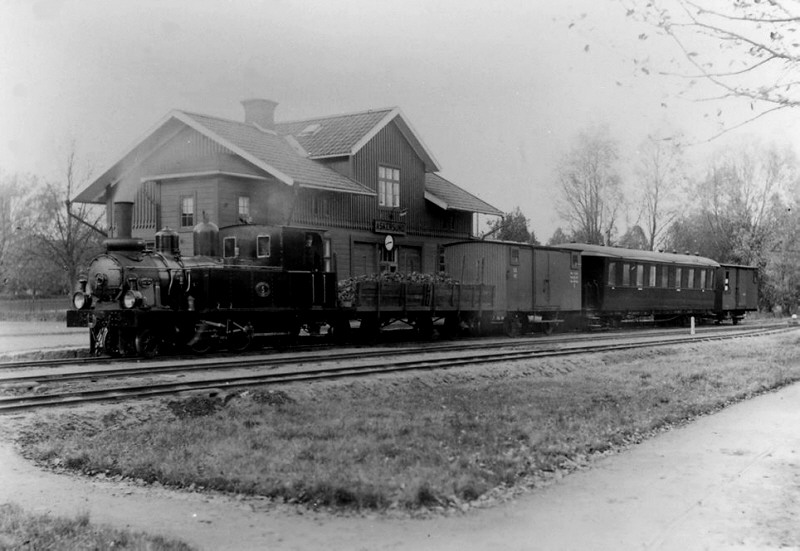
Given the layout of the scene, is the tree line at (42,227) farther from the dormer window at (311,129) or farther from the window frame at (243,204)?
the dormer window at (311,129)

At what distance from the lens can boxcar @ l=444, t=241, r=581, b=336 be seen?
2464 cm

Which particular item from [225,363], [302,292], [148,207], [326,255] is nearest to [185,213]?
[148,207]

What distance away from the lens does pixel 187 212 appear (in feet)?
76.3

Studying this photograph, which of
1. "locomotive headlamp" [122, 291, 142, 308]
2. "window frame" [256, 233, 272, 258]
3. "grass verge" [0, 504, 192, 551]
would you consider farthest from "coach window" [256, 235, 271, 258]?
"grass verge" [0, 504, 192, 551]

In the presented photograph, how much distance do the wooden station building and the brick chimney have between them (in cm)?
3

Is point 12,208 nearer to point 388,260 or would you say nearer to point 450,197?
point 388,260

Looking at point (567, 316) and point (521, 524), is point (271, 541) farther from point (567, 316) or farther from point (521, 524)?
point (567, 316)

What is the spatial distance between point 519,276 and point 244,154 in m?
9.92

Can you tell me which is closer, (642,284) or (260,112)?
(260,112)

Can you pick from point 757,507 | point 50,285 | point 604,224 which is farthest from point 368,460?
point 50,285

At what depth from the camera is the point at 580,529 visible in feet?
17.9

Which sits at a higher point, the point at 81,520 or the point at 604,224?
the point at 604,224

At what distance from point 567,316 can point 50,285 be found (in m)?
30.0

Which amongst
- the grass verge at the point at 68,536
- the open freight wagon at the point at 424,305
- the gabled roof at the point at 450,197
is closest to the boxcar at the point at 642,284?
the gabled roof at the point at 450,197
